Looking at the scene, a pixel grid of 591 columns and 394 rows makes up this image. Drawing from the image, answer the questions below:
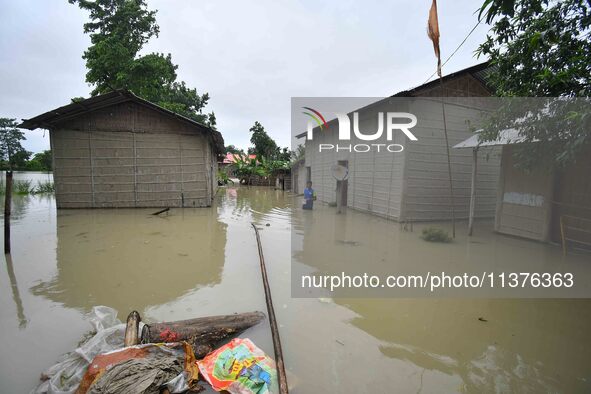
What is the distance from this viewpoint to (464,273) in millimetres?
5094

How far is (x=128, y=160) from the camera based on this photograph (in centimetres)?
1141

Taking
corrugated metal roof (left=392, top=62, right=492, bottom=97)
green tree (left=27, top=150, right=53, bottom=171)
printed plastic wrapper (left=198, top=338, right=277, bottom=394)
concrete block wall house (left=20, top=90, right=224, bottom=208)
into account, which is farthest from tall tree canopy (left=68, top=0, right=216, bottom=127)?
green tree (left=27, top=150, right=53, bottom=171)

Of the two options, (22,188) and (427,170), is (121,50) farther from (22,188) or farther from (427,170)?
(427,170)

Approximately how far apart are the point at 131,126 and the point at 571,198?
1304 centimetres

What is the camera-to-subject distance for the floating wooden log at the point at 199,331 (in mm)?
2849

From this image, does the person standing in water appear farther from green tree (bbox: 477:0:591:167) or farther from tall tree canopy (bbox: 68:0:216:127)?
tall tree canopy (bbox: 68:0:216:127)

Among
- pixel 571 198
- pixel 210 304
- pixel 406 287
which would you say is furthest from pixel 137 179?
pixel 571 198

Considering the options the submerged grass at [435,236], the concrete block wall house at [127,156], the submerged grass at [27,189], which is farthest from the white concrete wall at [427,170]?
the submerged grass at [27,189]

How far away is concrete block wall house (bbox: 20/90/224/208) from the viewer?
36.2 ft

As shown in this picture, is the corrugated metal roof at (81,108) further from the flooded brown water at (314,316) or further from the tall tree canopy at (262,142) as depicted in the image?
the tall tree canopy at (262,142)

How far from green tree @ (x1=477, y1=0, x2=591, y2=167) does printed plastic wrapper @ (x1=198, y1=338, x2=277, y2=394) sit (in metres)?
4.57

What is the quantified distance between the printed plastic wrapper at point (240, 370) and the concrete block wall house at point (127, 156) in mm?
9875

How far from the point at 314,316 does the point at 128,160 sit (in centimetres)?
1047

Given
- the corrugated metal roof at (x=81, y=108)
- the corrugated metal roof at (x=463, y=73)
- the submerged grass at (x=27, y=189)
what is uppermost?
the corrugated metal roof at (x=463, y=73)
